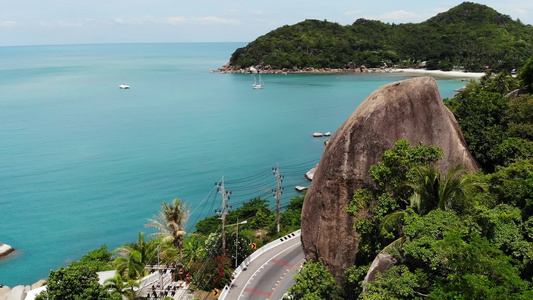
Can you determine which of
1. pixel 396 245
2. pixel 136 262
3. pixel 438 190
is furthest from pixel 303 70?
pixel 396 245

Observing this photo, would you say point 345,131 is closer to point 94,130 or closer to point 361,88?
point 94,130

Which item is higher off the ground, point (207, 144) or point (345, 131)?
point (345, 131)

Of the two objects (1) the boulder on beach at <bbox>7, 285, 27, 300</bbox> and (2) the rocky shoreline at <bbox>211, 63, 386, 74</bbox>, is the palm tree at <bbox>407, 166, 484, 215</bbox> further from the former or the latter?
(2) the rocky shoreline at <bbox>211, 63, 386, 74</bbox>

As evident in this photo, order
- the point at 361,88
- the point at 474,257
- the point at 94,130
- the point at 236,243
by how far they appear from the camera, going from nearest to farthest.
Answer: the point at 474,257 → the point at 236,243 → the point at 94,130 → the point at 361,88

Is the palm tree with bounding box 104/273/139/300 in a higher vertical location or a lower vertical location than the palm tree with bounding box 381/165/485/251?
lower

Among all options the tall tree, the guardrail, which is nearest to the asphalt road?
the guardrail

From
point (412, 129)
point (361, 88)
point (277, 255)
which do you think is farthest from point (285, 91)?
point (412, 129)

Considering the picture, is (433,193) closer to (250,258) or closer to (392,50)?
(250,258)
